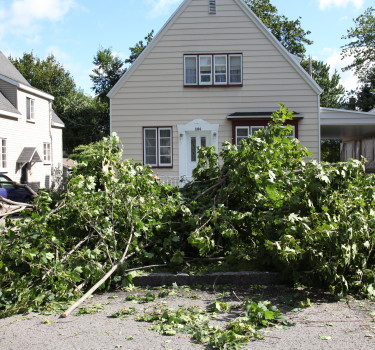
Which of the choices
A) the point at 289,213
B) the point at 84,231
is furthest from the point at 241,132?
the point at 84,231

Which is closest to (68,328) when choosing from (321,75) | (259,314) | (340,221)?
(259,314)

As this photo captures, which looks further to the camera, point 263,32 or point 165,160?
point 165,160

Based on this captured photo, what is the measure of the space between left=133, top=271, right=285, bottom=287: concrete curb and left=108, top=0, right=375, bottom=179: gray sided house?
10.9 meters

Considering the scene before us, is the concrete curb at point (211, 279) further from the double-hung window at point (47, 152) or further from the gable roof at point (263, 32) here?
the double-hung window at point (47, 152)

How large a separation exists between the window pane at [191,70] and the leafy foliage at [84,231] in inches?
402

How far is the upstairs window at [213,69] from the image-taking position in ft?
56.5

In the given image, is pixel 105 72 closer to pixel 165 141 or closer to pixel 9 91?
pixel 9 91

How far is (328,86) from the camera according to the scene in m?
54.5

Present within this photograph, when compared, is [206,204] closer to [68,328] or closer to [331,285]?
[331,285]

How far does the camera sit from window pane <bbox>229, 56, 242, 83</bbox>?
17.3 meters

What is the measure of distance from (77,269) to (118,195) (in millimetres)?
1399

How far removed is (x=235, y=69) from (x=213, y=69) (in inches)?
31.9

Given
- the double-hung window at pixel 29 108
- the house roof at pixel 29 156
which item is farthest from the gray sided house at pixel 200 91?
the double-hung window at pixel 29 108

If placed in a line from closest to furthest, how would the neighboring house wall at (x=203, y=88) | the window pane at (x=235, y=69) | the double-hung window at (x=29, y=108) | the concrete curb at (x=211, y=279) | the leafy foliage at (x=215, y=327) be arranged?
the leafy foliage at (x=215, y=327) < the concrete curb at (x=211, y=279) < the neighboring house wall at (x=203, y=88) < the window pane at (x=235, y=69) < the double-hung window at (x=29, y=108)
